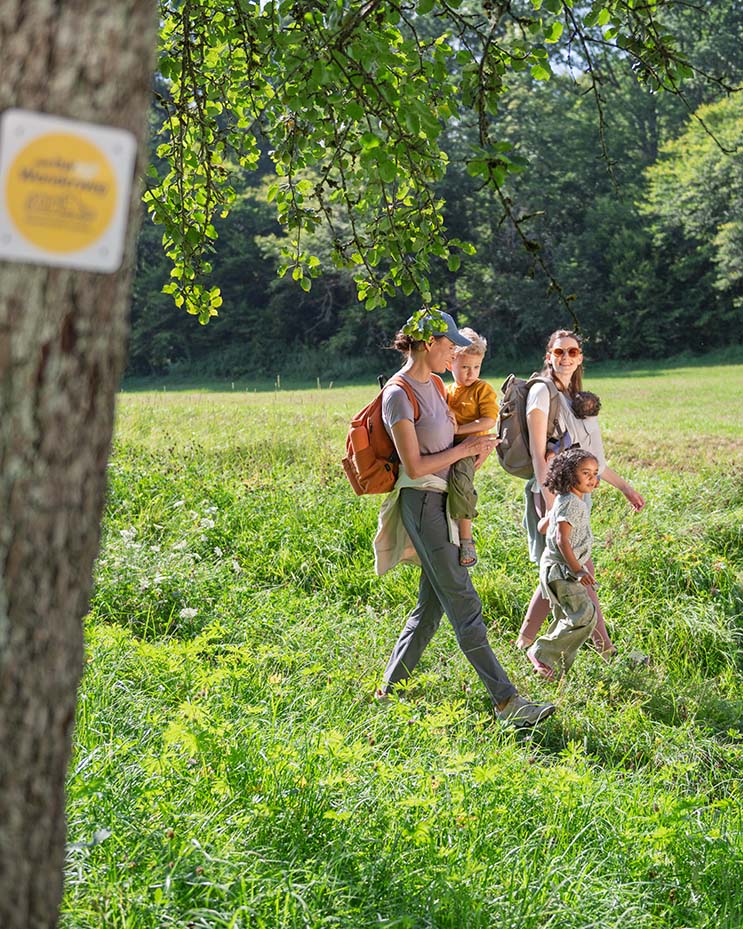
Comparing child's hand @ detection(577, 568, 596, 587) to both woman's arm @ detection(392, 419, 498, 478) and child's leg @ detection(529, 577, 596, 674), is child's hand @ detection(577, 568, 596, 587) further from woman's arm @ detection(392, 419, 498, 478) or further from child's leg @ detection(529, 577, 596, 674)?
woman's arm @ detection(392, 419, 498, 478)

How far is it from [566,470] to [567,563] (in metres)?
0.51

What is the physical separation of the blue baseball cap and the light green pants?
1.43 m

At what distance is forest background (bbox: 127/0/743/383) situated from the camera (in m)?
38.4

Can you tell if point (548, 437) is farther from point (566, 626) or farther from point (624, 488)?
point (566, 626)

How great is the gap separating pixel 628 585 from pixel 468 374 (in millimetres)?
2537

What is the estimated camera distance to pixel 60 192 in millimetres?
1515

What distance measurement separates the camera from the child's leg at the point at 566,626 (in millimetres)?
5703

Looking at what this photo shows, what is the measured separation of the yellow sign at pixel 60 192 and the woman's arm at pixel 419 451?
3479 millimetres

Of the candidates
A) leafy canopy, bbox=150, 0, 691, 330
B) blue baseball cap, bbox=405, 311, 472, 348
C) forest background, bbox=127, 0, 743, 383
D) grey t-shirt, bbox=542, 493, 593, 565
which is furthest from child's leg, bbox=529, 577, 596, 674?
forest background, bbox=127, 0, 743, 383

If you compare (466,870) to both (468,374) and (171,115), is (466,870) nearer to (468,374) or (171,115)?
(468,374)

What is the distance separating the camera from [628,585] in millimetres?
7336

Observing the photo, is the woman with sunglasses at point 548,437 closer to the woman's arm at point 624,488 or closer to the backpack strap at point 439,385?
the woman's arm at point 624,488

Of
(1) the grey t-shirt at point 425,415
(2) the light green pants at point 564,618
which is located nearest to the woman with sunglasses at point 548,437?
(2) the light green pants at point 564,618

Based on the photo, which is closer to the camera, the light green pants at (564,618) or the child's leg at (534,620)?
the light green pants at (564,618)
